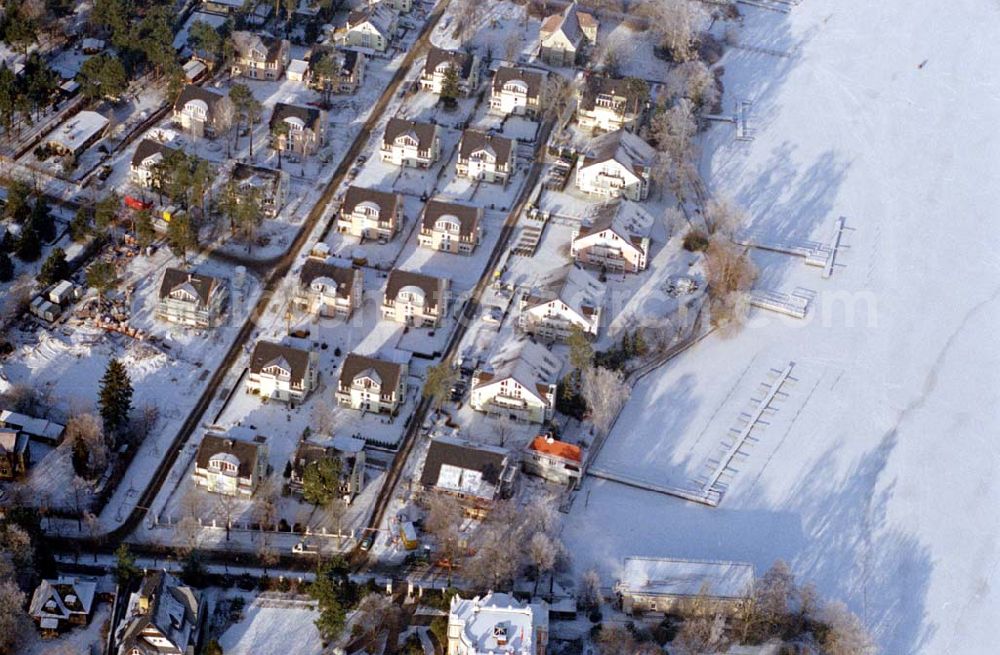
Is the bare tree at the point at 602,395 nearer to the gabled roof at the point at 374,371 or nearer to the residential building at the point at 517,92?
the gabled roof at the point at 374,371

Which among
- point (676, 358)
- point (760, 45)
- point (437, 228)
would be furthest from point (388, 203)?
point (760, 45)

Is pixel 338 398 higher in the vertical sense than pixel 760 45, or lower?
lower

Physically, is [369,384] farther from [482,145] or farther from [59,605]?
[482,145]

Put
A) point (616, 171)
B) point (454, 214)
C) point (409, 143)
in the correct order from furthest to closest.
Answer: point (409, 143)
point (616, 171)
point (454, 214)

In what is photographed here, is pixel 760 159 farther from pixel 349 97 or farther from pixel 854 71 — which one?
pixel 349 97

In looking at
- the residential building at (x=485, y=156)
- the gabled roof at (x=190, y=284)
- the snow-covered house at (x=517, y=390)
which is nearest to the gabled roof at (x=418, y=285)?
the snow-covered house at (x=517, y=390)

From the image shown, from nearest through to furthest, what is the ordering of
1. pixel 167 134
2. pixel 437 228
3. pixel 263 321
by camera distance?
pixel 263 321 < pixel 437 228 < pixel 167 134

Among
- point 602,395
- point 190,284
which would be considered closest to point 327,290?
point 190,284
